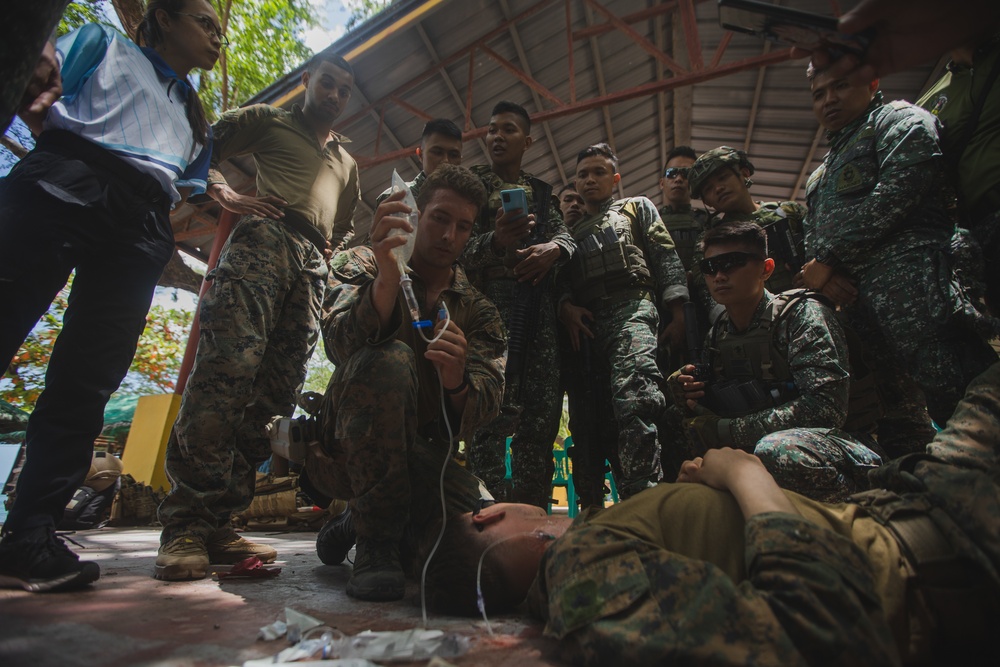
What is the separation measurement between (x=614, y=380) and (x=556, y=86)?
6.29 m

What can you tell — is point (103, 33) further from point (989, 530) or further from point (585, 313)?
point (989, 530)

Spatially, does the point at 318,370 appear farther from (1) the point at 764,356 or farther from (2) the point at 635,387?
(1) the point at 764,356

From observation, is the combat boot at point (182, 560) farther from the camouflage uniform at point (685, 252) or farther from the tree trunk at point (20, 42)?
the camouflage uniform at point (685, 252)

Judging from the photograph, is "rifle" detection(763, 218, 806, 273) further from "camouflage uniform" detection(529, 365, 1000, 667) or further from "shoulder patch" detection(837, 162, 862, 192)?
"camouflage uniform" detection(529, 365, 1000, 667)

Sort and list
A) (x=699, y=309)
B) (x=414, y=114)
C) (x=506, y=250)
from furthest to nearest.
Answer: (x=414, y=114)
(x=699, y=309)
(x=506, y=250)

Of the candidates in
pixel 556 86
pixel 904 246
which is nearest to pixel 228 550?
pixel 904 246

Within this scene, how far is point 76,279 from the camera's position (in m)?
1.97

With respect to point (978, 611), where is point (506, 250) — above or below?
above

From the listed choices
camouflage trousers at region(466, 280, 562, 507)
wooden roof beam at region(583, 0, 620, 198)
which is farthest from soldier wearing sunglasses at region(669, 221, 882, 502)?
wooden roof beam at region(583, 0, 620, 198)

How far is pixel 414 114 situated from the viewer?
23.4ft

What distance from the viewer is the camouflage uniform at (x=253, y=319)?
213 centimetres

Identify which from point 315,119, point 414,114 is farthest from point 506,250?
point 414,114

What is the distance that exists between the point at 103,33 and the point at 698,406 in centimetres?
295

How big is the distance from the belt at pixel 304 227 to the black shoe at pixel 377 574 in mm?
1535
